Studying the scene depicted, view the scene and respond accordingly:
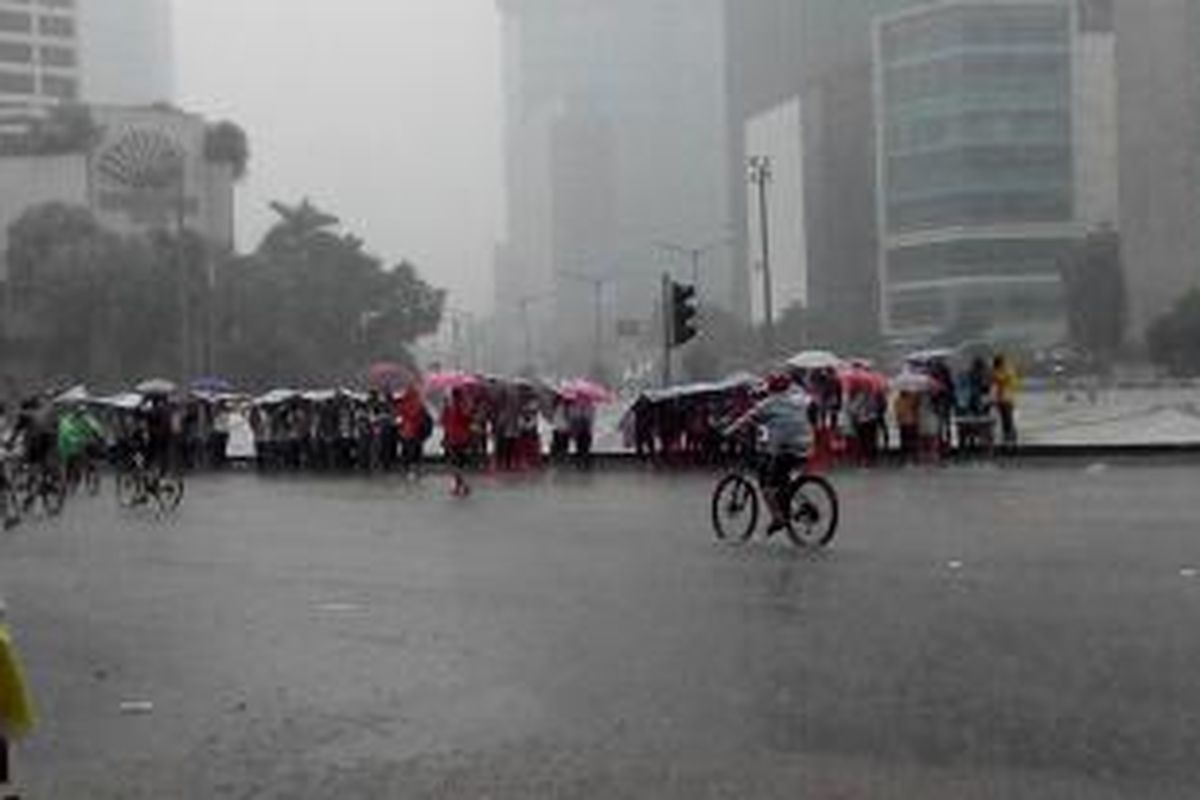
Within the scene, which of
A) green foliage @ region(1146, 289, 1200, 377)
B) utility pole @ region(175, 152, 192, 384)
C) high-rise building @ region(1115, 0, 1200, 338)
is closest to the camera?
utility pole @ region(175, 152, 192, 384)

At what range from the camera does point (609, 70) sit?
16725 centimetres

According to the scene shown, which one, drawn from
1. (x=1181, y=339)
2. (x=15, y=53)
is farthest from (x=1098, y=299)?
(x=15, y=53)

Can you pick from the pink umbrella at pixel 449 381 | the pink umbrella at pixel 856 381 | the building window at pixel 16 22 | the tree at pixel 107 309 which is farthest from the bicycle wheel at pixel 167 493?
the building window at pixel 16 22

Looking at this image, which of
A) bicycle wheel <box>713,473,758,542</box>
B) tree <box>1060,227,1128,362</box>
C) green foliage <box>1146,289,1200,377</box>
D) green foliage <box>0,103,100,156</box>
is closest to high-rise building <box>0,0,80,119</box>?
green foliage <box>0,103,100,156</box>

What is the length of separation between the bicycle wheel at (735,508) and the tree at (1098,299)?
9493 centimetres

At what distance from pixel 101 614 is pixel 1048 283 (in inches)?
4817

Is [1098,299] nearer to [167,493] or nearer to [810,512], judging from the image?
Result: [167,493]

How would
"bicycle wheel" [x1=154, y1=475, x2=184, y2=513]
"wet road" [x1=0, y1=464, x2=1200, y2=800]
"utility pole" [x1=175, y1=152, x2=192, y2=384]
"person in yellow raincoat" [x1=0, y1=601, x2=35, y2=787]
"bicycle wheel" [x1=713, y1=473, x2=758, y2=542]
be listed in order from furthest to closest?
"utility pole" [x1=175, y1=152, x2=192, y2=384]
"bicycle wheel" [x1=154, y1=475, x2=184, y2=513]
"bicycle wheel" [x1=713, y1=473, x2=758, y2=542]
"wet road" [x1=0, y1=464, x2=1200, y2=800]
"person in yellow raincoat" [x1=0, y1=601, x2=35, y2=787]

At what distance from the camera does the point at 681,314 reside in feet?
116

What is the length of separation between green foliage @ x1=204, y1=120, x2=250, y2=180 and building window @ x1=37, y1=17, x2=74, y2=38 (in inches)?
1303

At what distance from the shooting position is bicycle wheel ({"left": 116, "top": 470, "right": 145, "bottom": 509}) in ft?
96.8

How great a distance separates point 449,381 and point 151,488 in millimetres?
7127

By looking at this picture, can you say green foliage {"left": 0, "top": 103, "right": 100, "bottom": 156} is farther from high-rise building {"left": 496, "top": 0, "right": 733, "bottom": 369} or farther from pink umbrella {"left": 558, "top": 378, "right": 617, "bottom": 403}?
pink umbrella {"left": 558, "top": 378, "right": 617, "bottom": 403}

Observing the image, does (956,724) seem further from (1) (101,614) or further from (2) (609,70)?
(2) (609,70)
